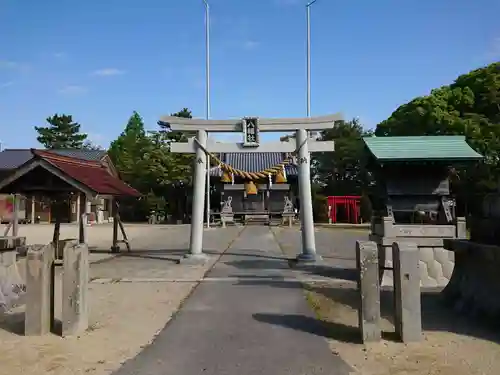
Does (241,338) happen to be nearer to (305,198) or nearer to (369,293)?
(369,293)

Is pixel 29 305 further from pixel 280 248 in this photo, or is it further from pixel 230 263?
pixel 280 248

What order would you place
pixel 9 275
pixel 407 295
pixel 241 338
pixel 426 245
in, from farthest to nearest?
pixel 426 245 < pixel 9 275 < pixel 241 338 < pixel 407 295

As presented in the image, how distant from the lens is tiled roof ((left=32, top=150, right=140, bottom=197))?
1233 cm

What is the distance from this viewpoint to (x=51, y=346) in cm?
581

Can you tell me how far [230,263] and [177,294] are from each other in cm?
502

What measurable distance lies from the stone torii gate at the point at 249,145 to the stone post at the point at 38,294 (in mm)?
7903

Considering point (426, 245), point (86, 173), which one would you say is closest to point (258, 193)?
point (86, 173)

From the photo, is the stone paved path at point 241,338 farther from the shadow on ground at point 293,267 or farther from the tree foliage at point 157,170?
the tree foliage at point 157,170

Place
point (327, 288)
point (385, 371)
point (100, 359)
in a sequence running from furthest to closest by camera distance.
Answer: point (327, 288), point (100, 359), point (385, 371)

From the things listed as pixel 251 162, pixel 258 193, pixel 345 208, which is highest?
pixel 251 162

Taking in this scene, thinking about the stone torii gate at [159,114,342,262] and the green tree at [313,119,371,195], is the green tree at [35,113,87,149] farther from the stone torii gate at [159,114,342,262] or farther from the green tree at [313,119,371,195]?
the stone torii gate at [159,114,342,262]

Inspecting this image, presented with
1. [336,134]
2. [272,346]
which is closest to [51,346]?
[272,346]

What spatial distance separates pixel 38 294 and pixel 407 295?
4541 millimetres

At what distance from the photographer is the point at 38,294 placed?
20.5 ft
